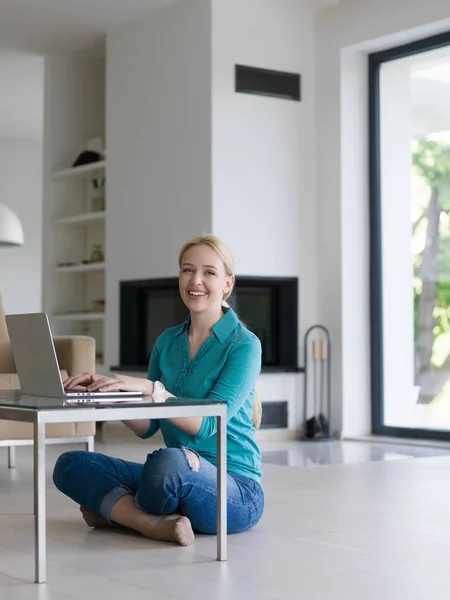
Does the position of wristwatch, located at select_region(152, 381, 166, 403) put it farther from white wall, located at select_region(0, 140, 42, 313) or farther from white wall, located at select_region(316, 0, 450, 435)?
white wall, located at select_region(0, 140, 42, 313)

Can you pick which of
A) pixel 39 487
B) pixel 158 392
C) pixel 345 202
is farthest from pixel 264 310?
pixel 39 487

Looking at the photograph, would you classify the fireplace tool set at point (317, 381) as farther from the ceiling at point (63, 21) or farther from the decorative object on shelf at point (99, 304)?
the ceiling at point (63, 21)

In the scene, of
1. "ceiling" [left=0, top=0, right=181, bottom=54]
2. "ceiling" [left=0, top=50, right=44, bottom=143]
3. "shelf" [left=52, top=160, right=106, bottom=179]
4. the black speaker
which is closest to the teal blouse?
the black speaker

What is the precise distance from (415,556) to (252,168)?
4.44 m

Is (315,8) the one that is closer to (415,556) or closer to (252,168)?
(252,168)

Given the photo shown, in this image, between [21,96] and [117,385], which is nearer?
[117,385]

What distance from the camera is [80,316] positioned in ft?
26.3

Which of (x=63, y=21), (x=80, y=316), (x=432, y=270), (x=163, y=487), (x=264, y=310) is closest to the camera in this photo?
(x=163, y=487)

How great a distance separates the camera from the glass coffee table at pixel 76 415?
2410 millimetres

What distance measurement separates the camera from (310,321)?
23.9 feet

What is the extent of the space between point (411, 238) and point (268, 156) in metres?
1.13

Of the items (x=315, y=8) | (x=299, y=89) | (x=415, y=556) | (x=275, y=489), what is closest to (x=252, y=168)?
(x=299, y=89)

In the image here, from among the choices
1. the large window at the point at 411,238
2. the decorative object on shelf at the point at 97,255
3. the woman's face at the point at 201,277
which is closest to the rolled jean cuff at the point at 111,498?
the woman's face at the point at 201,277

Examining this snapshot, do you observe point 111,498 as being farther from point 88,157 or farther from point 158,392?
point 88,157
